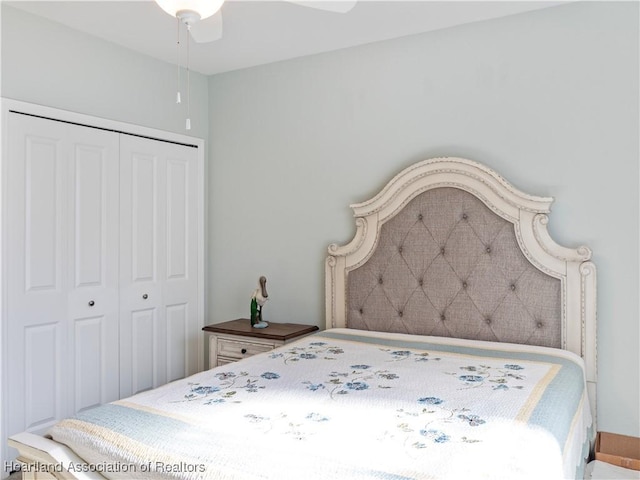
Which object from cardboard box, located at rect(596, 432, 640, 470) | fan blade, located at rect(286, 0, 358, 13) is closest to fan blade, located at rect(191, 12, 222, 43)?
fan blade, located at rect(286, 0, 358, 13)

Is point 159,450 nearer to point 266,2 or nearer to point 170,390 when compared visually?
point 170,390

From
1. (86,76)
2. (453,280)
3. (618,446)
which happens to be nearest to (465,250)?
(453,280)

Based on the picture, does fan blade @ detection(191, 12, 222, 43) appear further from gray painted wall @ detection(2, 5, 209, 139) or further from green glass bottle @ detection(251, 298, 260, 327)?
green glass bottle @ detection(251, 298, 260, 327)

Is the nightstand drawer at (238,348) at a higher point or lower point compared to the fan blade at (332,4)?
lower

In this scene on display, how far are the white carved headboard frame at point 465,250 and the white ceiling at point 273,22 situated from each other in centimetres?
78

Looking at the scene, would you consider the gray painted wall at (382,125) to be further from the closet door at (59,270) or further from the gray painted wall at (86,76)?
the closet door at (59,270)

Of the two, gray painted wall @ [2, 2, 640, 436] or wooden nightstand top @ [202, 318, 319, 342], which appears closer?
gray painted wall @ [2, 2, 640, 436]

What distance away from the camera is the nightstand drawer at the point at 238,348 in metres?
3.17

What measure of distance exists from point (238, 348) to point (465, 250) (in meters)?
1.49

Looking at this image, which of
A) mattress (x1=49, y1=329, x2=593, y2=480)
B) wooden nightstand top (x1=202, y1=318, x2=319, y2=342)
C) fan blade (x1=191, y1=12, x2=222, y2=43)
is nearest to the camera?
mattress (x1=49, y1=329, x2=593, y2=480)

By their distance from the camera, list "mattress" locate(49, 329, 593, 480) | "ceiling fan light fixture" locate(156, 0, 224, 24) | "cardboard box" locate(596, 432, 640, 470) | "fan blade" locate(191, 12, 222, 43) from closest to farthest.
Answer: "mattress" locate(49, 329, 593, 480)
"ceiling fan light fixture" locate(156, 0, 224, 24)
"fan blade" locate(191, 12, 222, 43)
"cardboard box" locate(596, 432, 640, 470)

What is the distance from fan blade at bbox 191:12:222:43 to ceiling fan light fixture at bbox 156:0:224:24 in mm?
471

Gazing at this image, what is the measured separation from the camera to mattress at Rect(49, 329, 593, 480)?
1.33m

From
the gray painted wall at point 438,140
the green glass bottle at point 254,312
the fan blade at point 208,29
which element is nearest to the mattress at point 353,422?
the gray painted wall at point 438,140
